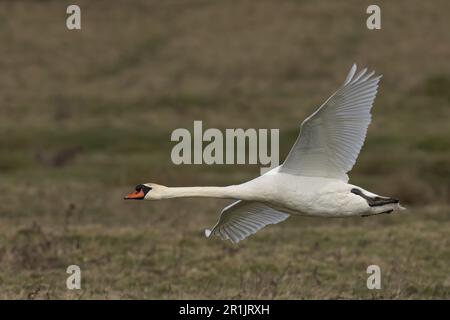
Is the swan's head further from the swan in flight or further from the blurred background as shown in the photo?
the blurred background

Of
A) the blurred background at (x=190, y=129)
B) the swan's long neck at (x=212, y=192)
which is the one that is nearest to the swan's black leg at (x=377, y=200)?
the swan's long neck at (x=212, y=192)

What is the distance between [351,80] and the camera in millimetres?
8812

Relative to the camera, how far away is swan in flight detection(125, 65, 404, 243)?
346 inches

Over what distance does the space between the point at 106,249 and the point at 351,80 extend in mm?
5358

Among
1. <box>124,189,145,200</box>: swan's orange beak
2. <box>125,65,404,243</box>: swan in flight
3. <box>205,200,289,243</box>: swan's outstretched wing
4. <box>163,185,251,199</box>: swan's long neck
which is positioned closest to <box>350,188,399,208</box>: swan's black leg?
<box>125,65,404,243</box>: swan in flight

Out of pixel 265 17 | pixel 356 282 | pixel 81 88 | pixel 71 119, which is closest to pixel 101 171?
pixel 71 119

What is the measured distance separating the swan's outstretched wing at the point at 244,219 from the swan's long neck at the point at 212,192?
99 centimetres

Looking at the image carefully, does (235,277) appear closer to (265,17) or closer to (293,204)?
(293,204)

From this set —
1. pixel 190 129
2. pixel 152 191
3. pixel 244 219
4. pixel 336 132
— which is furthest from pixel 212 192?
pixel 190 129

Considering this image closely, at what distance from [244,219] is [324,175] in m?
1.26

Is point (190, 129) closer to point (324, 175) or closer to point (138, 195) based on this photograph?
point (324, 175)

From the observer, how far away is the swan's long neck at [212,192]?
9.00 meters

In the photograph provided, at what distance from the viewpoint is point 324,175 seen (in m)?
9.29

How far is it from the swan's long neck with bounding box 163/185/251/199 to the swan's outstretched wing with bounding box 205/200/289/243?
0.99 m
